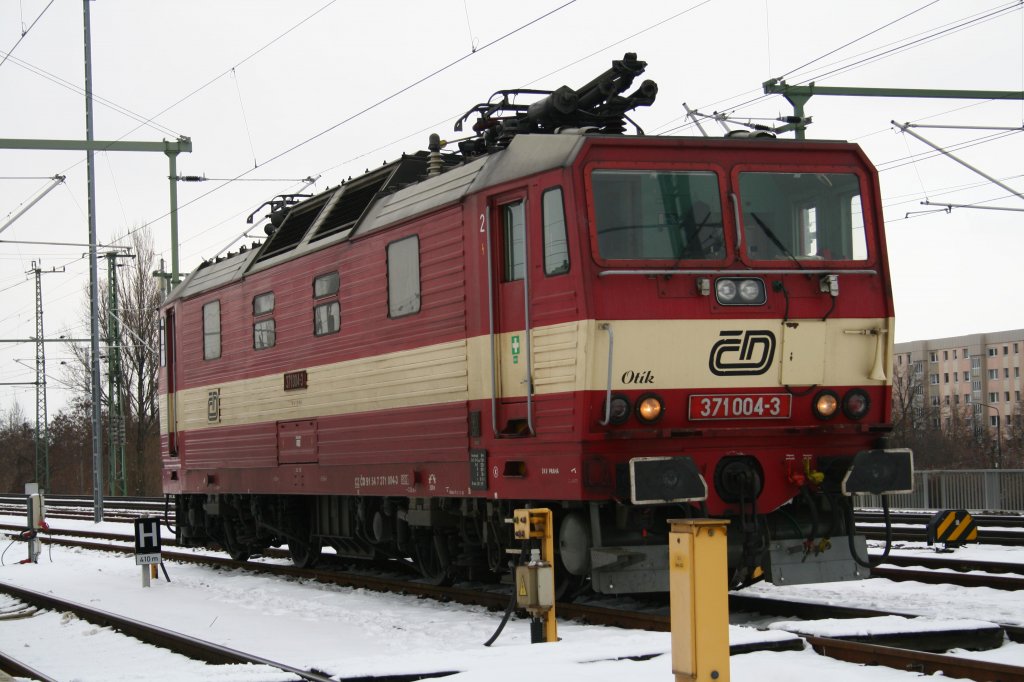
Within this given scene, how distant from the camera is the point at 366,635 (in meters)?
10.4

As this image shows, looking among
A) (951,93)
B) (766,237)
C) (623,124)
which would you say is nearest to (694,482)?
(766,237)

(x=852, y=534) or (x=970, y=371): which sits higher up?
(x=970, y=371)

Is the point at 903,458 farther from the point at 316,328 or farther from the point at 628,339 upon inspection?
the point at 316,328

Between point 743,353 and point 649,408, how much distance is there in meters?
0.88

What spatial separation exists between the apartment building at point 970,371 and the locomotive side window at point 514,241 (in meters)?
85.9

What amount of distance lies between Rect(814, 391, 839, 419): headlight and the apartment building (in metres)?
85.4

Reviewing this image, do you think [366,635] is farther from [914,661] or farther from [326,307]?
[914,661]

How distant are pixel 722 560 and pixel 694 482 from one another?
2716 millimetres

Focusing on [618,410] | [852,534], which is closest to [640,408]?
[618,410]

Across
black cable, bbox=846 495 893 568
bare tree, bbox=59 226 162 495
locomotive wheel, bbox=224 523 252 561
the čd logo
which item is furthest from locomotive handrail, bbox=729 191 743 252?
bare tree, bbox=59 226 162 495

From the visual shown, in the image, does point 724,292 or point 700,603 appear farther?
point 724,292

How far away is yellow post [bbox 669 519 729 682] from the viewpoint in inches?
253

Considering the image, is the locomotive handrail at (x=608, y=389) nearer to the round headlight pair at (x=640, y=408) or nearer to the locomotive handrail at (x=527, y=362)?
the round headlight pair at (x=640, y=408)

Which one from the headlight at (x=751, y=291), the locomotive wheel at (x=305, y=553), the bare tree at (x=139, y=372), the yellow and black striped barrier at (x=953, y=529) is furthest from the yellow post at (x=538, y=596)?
the bare tree at (x=139, y=372)
